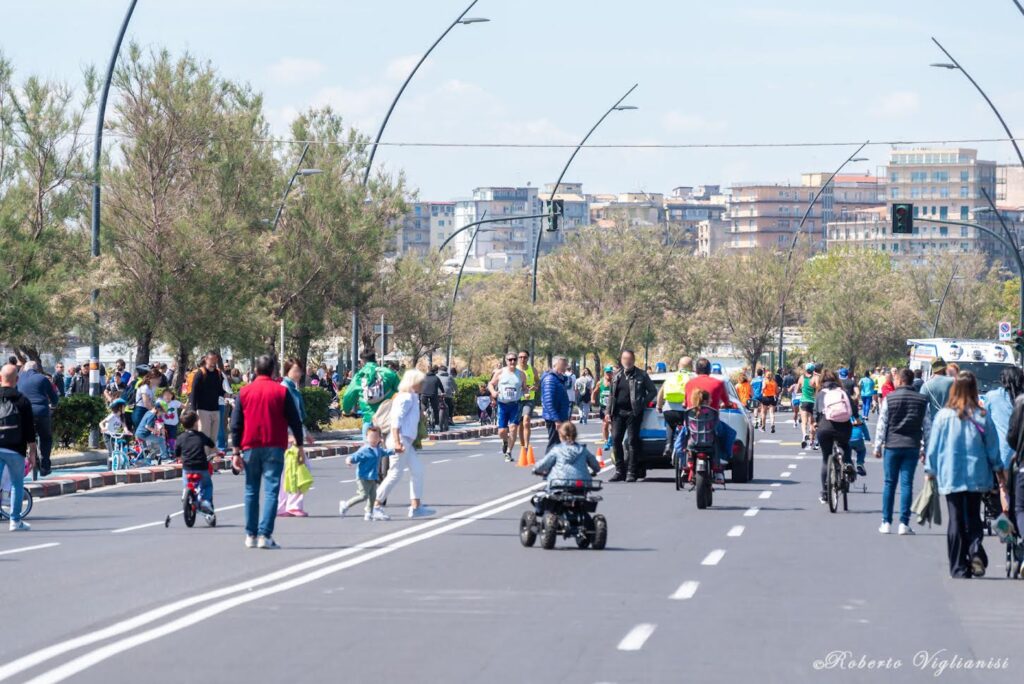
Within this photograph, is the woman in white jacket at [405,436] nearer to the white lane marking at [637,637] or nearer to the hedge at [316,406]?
the white lane marking at [637,637]

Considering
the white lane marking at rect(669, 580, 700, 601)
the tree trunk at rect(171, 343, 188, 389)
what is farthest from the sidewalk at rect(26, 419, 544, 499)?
the white lane marking at rect(669, 580, 700, 601)

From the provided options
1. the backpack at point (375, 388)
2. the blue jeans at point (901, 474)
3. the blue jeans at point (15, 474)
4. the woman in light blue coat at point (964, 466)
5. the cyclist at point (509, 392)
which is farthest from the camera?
the cyclist at point (509, 392)

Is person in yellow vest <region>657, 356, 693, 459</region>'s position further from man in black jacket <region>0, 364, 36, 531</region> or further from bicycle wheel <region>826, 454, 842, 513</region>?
man in black jacket <region>0, 364, 36, 531</region>

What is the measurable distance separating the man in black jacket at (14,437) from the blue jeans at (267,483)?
11.9 ft

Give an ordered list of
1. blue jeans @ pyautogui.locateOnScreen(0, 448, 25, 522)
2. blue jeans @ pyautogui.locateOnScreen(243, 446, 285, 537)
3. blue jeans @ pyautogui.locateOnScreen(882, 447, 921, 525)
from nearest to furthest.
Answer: blue jeans @ pyautogui.locateOnScreen(243, 446, 285, 537), blue jeans @ pyautogui.locateOnScreen(882, 447, 921, 525), blue jeans @ pyautogui.locateOnScreen(0, 448, 25, 522)

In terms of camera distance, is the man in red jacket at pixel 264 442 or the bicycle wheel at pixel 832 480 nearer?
the man in red jacket at pixel 264 442

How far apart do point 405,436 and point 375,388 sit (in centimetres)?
312

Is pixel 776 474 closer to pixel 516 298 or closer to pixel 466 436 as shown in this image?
pixel 466 436

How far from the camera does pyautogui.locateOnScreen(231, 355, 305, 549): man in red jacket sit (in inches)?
611

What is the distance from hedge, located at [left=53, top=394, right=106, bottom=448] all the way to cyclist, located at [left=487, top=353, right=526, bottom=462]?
253 inches

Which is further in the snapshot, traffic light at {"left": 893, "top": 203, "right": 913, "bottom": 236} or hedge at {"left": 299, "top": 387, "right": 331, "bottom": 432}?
traffic light at {"left": 893, "top": 203, "right": 913, "bottom": 236}

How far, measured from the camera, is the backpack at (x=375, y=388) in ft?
71.2

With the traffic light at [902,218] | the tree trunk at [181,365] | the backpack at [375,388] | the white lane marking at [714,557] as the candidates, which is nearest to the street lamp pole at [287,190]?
the tree trunk at [181,365]

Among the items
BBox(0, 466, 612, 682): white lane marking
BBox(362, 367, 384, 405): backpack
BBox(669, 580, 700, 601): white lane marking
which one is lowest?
BBox(669, 580, 700, 601): white lane marking
